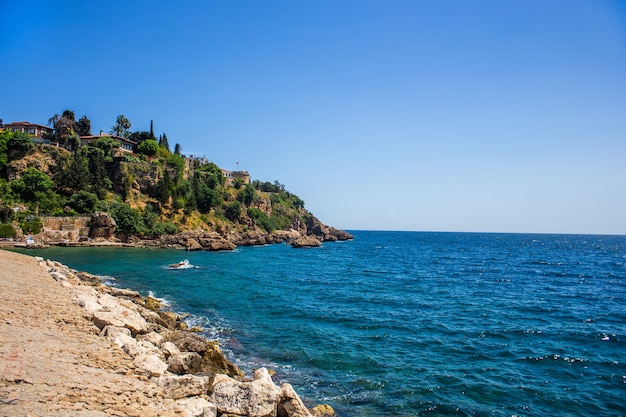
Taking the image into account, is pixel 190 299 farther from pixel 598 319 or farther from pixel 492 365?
pixel 598 319

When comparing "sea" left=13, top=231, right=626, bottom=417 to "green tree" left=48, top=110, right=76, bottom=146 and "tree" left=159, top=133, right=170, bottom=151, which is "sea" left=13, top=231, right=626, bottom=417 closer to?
"green tree" left=48, top=110, right=76, bottom=146

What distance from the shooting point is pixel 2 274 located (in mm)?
18562

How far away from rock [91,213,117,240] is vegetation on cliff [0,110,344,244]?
3035 millimetres

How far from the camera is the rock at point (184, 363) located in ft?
33.9

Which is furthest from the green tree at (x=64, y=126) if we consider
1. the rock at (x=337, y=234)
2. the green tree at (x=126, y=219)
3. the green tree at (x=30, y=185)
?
the rock at (x=337, y=234)

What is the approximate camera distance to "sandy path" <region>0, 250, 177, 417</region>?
6469mm

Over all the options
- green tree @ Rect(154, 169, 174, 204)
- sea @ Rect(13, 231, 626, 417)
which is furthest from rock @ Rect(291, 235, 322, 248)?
sea @ Rect(13, 231, 626, 417)

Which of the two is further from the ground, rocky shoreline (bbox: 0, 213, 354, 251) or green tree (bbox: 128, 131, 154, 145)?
green tree (bbox: 128, 131, 154, 145)

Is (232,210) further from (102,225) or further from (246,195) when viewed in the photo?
(102,225)

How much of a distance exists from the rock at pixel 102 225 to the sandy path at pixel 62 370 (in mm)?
55315

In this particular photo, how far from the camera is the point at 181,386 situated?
27.7ft

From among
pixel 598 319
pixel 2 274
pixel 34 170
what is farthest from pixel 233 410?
pixel 34 170

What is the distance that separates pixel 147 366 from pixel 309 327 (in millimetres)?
12574

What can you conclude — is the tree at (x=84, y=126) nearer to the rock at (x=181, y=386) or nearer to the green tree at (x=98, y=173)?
the green tree at (x=98, y=173)
